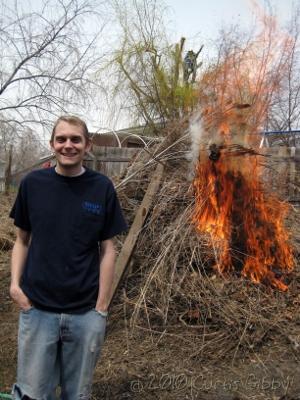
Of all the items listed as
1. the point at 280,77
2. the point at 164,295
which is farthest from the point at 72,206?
the point at 280,77

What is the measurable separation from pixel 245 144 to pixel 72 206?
A: 136 inches

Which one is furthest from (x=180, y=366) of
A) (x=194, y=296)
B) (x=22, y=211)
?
(x=22, y=211)

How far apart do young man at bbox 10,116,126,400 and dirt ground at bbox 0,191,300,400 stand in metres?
1.45

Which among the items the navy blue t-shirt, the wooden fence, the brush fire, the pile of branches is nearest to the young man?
the navy blue t-shirt

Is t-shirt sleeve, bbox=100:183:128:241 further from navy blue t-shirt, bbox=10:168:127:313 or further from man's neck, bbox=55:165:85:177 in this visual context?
man's neck, bbox=55:165:85:177

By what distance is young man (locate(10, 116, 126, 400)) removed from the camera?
95.0 inches

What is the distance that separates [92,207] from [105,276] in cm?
41

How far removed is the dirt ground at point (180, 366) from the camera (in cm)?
374

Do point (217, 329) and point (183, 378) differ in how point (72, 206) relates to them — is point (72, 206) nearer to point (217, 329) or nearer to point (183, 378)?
point (183, 378)

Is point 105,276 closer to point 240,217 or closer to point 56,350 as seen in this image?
point 56,350

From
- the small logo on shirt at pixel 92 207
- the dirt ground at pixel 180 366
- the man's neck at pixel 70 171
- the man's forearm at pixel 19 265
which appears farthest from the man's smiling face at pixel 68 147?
the dirt ground at pixel 180 366

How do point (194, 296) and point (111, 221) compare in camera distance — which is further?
point (194, 296)

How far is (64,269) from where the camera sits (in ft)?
7.88

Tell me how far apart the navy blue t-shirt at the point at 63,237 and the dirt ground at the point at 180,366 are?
5.65 ft
